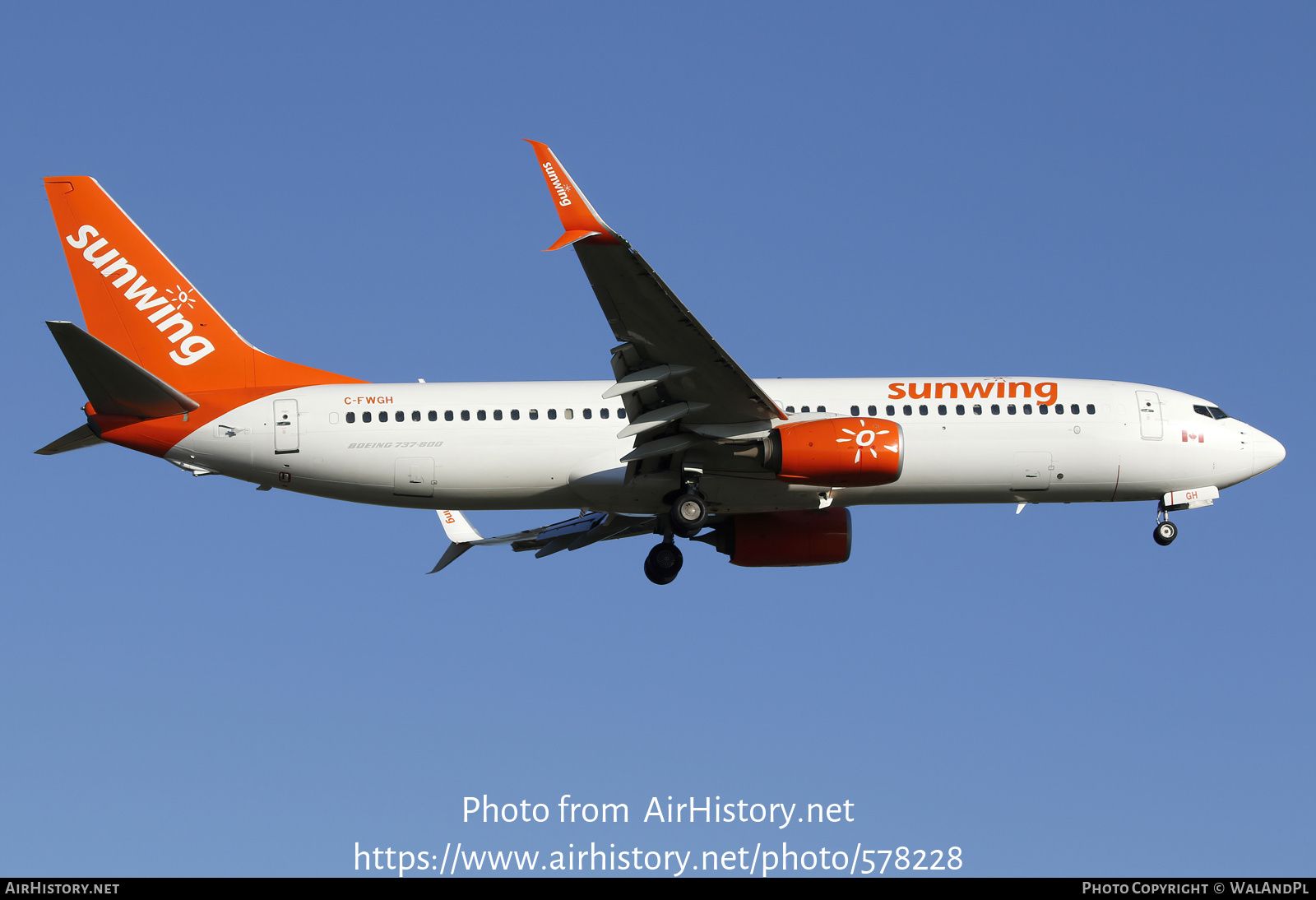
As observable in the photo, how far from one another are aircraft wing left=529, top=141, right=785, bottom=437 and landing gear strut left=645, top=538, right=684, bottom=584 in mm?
3888

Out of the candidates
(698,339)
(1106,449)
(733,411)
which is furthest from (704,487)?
(1106,449)

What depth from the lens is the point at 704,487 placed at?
117ft

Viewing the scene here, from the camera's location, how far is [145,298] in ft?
121

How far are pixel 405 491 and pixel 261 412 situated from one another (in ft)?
13.3

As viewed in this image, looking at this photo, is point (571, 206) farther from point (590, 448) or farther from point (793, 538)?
point (793, 538)

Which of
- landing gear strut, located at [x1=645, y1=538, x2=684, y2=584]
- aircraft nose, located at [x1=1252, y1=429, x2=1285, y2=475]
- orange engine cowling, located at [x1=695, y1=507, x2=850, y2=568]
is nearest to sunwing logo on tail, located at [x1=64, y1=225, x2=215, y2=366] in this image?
landing gear strut, located at [x1=645, y1=538, x2=684, y2=584]

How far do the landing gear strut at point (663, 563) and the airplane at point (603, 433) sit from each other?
0.05m

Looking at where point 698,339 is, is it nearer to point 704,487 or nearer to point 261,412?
point 704,487

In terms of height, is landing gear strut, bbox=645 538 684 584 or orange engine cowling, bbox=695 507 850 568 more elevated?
orange engine cowling, bbox=695 507 850 568

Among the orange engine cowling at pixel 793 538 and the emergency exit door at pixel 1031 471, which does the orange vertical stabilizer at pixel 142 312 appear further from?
the emergency exit door at pixel 1031 471

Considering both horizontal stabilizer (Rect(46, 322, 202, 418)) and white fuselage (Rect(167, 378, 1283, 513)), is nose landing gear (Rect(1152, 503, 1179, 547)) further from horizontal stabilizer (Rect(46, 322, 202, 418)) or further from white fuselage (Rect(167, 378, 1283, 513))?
horizontal stabilizer (Rect(46, 322, 202, 418))

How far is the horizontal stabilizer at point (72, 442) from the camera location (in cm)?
3512

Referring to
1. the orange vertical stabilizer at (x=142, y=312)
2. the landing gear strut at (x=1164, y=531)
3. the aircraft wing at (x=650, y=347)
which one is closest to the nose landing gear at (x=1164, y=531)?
the landing gear strut at (x=1164, y=531)

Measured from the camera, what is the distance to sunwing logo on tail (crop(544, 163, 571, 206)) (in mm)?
27641
